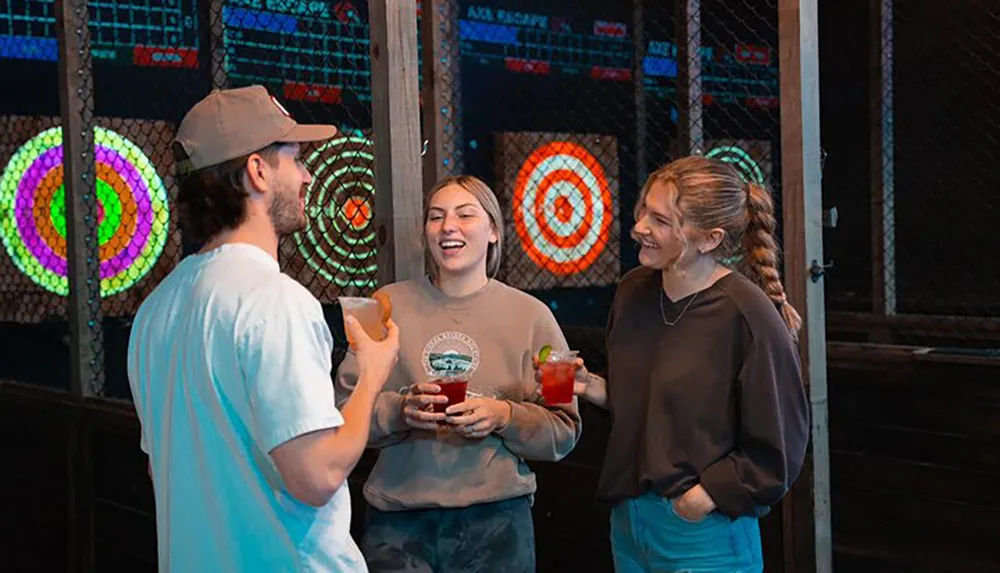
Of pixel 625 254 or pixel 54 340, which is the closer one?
pixel 54 340

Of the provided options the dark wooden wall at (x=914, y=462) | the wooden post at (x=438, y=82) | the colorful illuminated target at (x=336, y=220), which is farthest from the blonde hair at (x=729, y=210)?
the colorful illuminated target at (x=336, y=220)

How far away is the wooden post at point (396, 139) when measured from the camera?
2453 millimetres

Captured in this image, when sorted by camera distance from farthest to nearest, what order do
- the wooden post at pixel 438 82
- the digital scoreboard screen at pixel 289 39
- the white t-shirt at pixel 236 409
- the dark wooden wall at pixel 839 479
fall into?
the digital scoreboard screen at pixel 289 39, the dark wooden wall at pixel 839 479, the wooden post at pixel 438 82, the white t-shirt at pixel 236 409

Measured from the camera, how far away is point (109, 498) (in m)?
3.84

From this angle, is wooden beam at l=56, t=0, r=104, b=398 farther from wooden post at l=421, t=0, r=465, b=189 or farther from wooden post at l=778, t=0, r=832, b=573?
wooden post at l=778, t=0, r=832, b=573

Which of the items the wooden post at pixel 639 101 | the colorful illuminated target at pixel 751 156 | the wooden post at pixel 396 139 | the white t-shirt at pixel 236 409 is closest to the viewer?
the white t-shirt at pixel 236 409

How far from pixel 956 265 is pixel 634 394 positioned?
13.8 ft

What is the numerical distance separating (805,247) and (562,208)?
11.9 feet

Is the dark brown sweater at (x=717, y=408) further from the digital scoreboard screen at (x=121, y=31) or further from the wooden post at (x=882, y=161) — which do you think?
the wooden post at (x=882, y=161)

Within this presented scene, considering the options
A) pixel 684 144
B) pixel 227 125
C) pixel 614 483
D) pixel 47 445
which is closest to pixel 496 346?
pixel 614 483

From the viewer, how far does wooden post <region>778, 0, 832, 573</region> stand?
2.48 metres

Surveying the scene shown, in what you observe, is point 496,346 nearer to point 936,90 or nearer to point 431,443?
point 431,443

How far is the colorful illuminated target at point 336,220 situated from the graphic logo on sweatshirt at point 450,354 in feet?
7.24

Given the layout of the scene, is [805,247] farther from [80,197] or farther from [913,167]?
[913,167]
